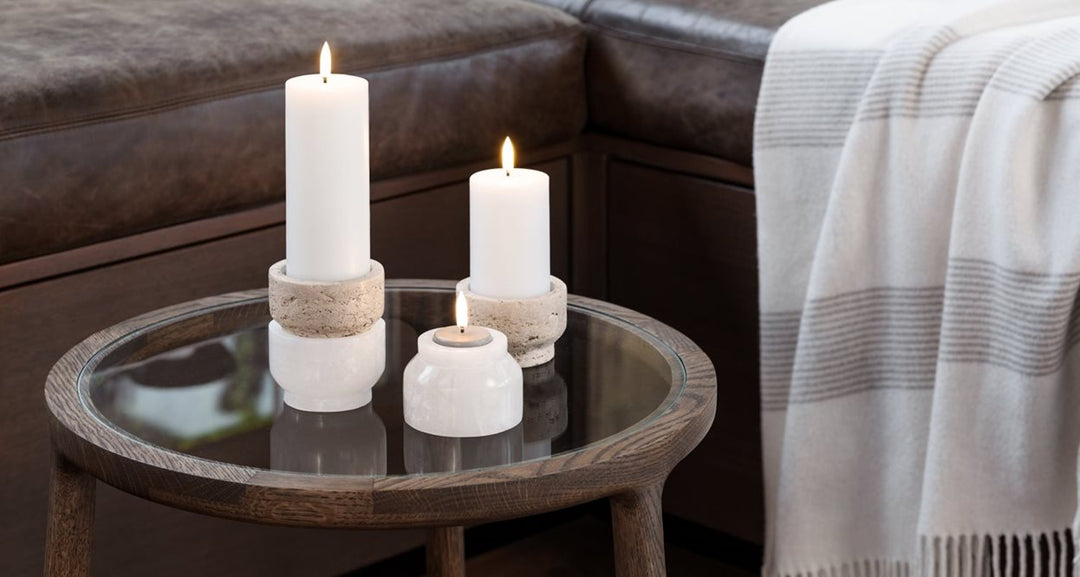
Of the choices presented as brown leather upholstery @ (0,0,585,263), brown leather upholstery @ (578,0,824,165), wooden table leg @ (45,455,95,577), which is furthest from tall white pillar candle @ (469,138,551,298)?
brown leather upholstery @ (578,0,824,165)

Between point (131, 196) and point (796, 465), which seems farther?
point (796, 465)

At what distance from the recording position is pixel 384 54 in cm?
135

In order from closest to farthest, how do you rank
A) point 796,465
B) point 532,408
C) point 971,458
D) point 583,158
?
1. point 532,408
2. point 971,458
3. point 796,465
4. point 583,158

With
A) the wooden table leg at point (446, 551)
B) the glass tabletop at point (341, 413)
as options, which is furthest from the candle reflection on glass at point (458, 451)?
the wooden table leg at point (446, 551)

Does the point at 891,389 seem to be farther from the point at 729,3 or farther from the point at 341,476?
the point at 341,476

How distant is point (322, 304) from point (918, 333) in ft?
1.97

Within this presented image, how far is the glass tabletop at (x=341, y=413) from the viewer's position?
0.77 m

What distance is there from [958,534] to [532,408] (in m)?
0.50

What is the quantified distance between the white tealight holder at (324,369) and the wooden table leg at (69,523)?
0.13m

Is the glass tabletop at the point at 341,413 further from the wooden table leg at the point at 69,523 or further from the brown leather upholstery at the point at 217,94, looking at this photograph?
the brown leather upholstery at the point at 217,94

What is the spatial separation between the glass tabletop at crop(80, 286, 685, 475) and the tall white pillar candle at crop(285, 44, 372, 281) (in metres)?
0.09

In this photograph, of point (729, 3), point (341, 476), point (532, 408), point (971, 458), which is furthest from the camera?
point (729, 3)

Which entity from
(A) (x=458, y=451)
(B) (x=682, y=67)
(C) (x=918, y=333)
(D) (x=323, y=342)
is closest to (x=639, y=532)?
(A) (x=458, y=451)

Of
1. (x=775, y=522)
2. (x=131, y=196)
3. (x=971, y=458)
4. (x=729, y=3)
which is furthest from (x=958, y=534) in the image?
(x=131, y=196)
